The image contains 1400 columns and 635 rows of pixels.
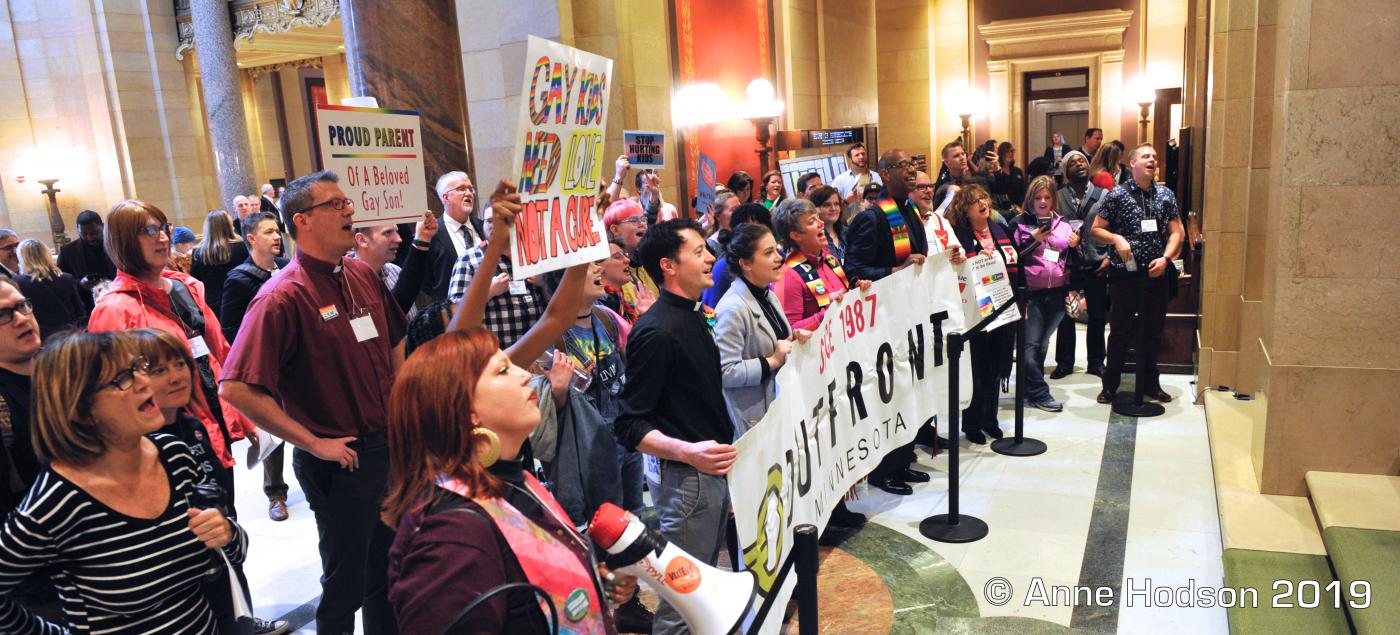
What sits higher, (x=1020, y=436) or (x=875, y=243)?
(x=875, y=243)

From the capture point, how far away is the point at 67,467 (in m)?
2.27

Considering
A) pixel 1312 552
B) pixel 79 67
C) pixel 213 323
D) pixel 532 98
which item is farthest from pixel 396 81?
pixel 79 67

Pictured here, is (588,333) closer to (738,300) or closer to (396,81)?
(738,300)

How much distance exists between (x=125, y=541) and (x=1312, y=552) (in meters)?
4.80

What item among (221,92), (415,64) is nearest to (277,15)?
(221,92)

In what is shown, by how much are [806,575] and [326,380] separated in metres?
1.92

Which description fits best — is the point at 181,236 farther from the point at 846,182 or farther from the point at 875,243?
the point at 846,182

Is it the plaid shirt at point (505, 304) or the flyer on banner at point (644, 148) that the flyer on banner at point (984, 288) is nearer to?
the flyer on banner at point (644, 148)

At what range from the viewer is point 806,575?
2473 millimetres

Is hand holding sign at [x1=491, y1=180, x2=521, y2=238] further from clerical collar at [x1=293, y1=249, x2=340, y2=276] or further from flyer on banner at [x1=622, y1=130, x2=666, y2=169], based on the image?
flyer on banner at [x1=622, y1=130, x2=666, y2=169]

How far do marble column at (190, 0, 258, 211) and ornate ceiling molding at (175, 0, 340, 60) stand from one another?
2.54ft

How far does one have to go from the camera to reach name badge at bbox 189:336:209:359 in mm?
4410

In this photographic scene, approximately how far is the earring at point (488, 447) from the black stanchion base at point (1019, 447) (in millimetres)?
5176

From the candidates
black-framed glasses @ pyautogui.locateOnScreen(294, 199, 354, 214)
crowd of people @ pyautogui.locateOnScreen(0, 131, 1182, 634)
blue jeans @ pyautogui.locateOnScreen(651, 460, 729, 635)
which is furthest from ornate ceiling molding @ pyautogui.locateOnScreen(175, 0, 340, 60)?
blue jeans @ pyautogui.locateOnScreen(651, 460, 729, 635)
